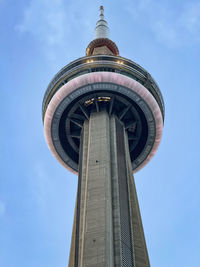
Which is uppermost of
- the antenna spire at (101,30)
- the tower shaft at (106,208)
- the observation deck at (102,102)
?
the antenna spire at (101,30)

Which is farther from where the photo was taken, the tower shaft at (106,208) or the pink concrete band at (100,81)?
the pink concrete band at (100,81)

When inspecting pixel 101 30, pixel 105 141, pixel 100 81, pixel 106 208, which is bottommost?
pixel 106 208

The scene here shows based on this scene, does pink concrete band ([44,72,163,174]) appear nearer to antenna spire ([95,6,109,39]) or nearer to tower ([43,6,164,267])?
tower ([43,6,164,267])

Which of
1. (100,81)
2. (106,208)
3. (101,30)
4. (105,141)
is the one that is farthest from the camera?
(101,30)

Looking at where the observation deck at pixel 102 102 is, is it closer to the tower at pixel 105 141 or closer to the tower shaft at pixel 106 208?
the tower at pixel 105 141

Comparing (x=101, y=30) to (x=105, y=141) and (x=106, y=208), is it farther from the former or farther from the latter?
(x=106, y=208)

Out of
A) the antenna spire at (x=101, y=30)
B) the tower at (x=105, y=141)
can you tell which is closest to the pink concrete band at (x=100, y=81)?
the tower at (x=105, y=141)

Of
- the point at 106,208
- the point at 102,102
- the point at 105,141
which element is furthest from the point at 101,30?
the point at 106,208

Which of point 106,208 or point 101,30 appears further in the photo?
point 101,30
